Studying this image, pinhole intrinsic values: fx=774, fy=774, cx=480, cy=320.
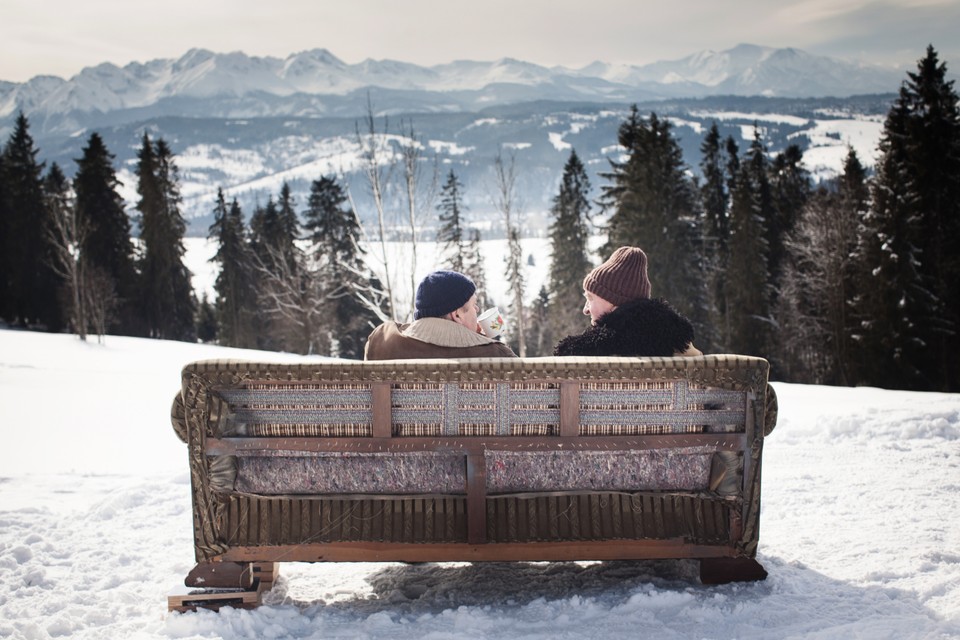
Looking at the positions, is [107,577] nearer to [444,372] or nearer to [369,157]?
[444,372]

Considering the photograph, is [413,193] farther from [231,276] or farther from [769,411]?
[231,276]

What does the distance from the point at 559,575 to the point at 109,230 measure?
162 ft

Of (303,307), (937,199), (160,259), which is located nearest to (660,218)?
(937,199)

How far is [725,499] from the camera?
12.7 feet

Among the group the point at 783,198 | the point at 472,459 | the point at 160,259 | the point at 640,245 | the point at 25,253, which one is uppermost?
the point at 783,198

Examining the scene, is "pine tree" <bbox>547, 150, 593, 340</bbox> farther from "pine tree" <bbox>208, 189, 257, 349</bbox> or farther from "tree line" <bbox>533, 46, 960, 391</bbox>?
"pine tree" <bbox>208, 189, 257, 349</bbox>

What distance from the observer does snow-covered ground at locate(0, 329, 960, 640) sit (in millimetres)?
3666

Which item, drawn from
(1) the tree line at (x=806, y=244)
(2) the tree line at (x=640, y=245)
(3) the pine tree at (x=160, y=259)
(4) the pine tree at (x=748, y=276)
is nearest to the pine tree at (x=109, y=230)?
(2) the tree line at (x=640, y=245)

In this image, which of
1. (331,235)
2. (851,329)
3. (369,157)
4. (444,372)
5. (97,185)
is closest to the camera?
(444,372)

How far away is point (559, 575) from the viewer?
4.45 m

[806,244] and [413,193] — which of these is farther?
[806,244]

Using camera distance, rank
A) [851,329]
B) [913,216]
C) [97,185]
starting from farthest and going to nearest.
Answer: [97,185] → [851,329] → [913,216]

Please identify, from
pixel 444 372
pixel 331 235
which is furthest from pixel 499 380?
pixel 331 235

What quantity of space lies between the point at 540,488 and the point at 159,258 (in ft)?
161
